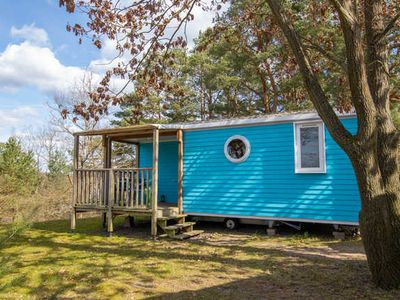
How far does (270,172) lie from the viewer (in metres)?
8.04

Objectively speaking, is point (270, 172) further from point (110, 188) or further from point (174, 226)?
point (110, 188)

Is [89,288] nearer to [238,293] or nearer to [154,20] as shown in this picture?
[238,293]

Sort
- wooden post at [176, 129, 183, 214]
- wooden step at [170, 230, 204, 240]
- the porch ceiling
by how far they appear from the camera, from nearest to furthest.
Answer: wooden step at [170, 230, 204, 240]
the porch ceiling
wooden post at [176, 129, 183, 214]

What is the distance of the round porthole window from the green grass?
1.87m

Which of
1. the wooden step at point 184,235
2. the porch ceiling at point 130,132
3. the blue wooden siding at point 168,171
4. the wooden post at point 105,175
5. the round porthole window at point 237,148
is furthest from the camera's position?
the blue wooden siding at point 168,171

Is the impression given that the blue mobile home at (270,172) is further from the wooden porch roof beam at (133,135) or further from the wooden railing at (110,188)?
the wooden railing at (110,188)

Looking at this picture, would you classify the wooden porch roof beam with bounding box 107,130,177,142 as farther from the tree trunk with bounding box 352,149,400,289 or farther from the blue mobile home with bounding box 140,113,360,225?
the tree trunk with bounding box 352,149,400,289

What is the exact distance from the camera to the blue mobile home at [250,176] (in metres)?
7.38

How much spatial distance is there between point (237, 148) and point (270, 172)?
3.48 feet

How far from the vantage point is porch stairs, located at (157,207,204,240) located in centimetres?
776

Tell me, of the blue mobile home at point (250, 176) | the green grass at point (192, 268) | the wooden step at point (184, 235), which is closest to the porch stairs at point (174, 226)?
the wooden step at point (184, 235)

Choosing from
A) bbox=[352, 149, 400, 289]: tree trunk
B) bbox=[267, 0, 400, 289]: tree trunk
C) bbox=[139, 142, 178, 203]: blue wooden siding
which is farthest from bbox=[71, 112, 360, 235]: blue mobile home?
bbox=[352, 149, 400, 289]: tree trunk

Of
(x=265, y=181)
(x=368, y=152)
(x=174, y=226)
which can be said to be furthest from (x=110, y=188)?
(x=368, y=152)

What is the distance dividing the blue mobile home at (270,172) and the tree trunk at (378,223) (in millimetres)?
3317
